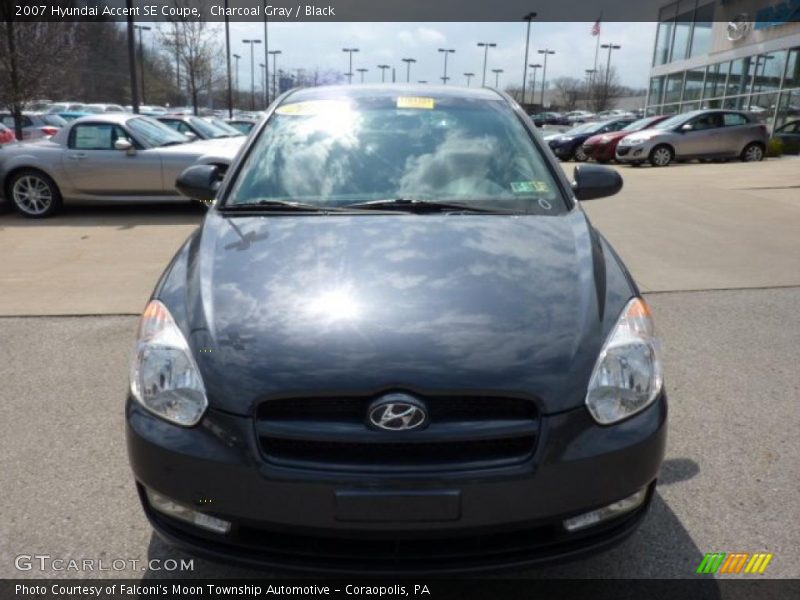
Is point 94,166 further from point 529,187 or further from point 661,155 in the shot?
point 661,155

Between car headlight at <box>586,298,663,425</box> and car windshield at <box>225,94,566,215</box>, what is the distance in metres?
0.91

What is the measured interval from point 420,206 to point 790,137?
23.7m

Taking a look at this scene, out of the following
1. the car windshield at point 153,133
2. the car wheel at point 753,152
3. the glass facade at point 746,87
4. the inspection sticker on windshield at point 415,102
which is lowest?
the car wheel at point 753,152

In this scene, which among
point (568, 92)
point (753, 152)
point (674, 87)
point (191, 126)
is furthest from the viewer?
point (568, 92)

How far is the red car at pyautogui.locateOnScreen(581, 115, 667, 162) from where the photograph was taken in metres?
21.2

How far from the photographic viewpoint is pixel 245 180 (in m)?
3.15

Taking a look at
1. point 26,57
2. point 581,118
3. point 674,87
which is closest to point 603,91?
point 581,118

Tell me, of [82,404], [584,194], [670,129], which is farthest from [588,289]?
[670,129]

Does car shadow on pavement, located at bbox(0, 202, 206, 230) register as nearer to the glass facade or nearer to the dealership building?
the glass facade

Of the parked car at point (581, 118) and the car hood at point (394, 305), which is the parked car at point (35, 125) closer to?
the car hood at point (394, 305)

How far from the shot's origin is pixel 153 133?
10305 mm

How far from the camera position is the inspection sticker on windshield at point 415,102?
3586mm

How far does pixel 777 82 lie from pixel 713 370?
83.6 feet

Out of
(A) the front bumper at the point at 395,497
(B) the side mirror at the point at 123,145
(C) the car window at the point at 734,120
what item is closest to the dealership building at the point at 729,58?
(C) the car window at the point at 734,120
